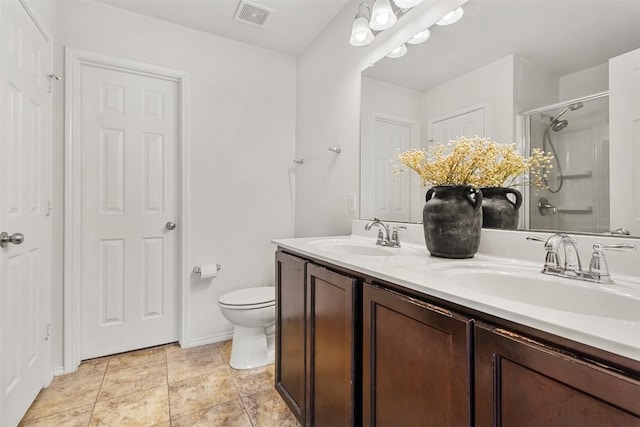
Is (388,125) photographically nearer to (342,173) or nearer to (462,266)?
(342,173)

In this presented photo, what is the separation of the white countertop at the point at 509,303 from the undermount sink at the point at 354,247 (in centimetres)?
22

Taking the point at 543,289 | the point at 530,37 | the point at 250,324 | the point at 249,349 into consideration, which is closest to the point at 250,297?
the point at 250,324

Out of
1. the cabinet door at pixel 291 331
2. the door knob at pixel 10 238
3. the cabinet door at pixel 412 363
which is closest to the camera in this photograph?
the cabinet door at pixel 412 363

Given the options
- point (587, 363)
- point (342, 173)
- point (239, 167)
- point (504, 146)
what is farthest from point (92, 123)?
point (587, 363)

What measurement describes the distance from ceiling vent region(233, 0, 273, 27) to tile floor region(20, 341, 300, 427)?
93.1 inches

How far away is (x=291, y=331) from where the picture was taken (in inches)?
56.6

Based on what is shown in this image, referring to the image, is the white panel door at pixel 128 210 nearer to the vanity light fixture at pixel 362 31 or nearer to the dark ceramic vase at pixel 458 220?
the vanity light fixture at pixel 362 31

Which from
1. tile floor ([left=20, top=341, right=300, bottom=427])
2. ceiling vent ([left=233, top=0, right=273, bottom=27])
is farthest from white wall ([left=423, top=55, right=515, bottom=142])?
tile floor ([left=20, top=341, right=300, bottom=427])

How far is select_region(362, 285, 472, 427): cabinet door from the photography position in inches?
25.8

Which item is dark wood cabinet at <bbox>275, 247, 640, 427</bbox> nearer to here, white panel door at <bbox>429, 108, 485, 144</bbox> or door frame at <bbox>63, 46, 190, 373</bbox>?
white panel door at <bbox>429, 108, 485, 144</bbox>

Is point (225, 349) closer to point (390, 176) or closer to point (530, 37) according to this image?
point (390, 176)

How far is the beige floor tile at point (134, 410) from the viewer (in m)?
1.44

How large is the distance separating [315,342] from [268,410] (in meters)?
0.61

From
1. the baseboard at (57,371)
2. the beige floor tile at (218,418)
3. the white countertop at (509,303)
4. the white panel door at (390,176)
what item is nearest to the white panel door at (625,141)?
the white countertop at (509,303)
